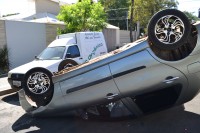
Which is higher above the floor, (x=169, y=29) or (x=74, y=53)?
(x=169, y=29)

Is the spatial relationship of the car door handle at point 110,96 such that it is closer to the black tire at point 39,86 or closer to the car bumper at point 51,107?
the car bumper at point 51,107

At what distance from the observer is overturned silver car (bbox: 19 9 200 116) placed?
15.8 ft

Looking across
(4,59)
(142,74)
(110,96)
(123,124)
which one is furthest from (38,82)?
(4,59)

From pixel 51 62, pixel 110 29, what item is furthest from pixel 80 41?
pixel 110 29

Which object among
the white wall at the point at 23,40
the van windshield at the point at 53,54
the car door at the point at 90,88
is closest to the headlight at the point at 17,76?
the van windshield at the point at 53,54

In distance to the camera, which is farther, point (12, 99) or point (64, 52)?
point (64, 52)

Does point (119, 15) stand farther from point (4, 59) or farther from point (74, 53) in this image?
point (74, 53)

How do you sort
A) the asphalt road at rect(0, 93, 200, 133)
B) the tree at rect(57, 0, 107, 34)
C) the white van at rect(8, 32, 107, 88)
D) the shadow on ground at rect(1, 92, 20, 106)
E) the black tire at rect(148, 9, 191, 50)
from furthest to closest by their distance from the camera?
the tree at rect(57, 0, 107, 34) → the white van at rect(8, 32, 107, 88) → the shadow on ground at rect(1, 92, 20, 106) → the asphalt road at rect(0, 93, 200, 133) → the black tire at rect(148, 9, 191, 50)

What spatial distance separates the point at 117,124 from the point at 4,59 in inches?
452

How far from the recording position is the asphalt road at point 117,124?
5125mm

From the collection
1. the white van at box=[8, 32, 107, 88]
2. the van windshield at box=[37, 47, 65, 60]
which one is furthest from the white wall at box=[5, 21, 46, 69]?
the van windshield at box=[37, 47, 65, 60]

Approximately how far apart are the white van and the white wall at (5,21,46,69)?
16.7 feet

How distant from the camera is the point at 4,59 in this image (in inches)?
606

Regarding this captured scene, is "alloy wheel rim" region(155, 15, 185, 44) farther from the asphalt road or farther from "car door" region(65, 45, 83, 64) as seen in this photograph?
"car door" region(65, 45, 83, 64)
